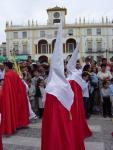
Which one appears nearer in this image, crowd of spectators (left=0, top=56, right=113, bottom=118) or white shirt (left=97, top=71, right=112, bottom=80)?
crowd of spectators (left=0, top=56, right=113, bottom=118)

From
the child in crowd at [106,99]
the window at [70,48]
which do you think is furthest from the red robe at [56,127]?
the window at [70,48]

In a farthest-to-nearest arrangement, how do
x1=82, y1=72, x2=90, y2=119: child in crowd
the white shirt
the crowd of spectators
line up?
the white shirt → the crowd of spectators → x1=82, y1=72, x2=90, y2=119: child in crowd

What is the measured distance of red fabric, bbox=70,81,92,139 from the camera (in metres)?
6.82

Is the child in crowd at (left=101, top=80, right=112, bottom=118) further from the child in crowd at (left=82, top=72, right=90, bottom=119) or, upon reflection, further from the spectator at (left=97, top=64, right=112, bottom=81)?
the child in crowd at (left=82, top=72, right=90, bottom=119)

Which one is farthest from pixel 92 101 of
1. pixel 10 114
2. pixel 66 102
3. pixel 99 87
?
pixel 66 102

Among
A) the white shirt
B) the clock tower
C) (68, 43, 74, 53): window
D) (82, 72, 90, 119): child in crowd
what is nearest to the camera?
(82, 72, 90, 119): child in crowd

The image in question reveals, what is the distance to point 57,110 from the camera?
246 inches

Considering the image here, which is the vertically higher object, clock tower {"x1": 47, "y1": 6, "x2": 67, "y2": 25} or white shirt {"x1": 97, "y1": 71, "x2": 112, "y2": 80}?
clock tower {"x1": 47, "y1": 6, "x2": 67, "y2": 25}

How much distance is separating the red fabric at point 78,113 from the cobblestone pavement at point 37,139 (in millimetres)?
286

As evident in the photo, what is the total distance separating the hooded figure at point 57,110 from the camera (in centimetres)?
621

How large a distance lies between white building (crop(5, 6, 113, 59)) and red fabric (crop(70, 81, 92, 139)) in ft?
243

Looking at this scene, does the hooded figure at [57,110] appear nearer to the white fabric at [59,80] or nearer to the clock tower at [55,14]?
the white fabric at [59,80]

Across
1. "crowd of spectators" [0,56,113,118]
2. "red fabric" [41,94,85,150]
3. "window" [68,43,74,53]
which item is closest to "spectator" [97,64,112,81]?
"crowd of spectators" [0,56,113,118]

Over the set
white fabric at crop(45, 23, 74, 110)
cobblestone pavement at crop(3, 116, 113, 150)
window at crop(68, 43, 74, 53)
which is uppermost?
white fabric at crop(45, 23, 74, 110)
